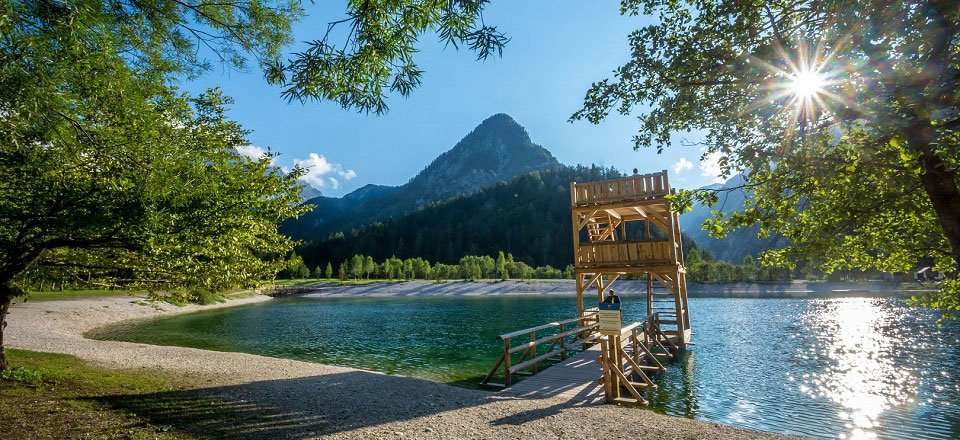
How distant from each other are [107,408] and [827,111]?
1419 cm

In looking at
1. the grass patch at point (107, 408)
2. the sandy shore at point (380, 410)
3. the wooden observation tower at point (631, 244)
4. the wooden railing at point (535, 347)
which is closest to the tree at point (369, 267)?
the wooden railing at point (535, 347)

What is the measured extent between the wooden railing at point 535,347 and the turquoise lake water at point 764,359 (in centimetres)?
172

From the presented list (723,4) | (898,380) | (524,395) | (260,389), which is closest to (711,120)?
(723,4)

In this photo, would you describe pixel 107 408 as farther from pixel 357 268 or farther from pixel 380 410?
pixel 357 268

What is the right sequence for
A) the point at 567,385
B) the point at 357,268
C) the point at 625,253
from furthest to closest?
the point at 357,268, the point at 625,253, the point at 567,385

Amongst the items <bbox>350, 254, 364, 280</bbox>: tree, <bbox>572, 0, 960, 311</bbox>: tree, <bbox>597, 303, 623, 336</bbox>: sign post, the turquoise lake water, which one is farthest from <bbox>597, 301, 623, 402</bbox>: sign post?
<bbox>350, 254, 364, 280</bbox>: tree

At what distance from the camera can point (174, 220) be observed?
910 centimetres

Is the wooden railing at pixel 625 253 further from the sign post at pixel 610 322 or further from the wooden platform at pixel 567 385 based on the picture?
the sign post at pixel 610 322

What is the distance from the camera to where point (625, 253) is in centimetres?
1991

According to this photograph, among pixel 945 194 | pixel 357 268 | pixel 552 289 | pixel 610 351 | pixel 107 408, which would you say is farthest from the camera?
pixel 357 268

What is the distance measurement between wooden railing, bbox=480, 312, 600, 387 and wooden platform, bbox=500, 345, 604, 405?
659mm

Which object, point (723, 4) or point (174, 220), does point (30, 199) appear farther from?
point (723, 4)

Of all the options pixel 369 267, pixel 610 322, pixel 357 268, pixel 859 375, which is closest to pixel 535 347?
pixel 610 322

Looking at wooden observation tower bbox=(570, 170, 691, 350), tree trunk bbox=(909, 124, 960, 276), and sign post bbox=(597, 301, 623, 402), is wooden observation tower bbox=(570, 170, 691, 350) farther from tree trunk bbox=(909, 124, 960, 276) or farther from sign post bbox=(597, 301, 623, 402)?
tree trunk bbox=(909, 124, 960, 276)
